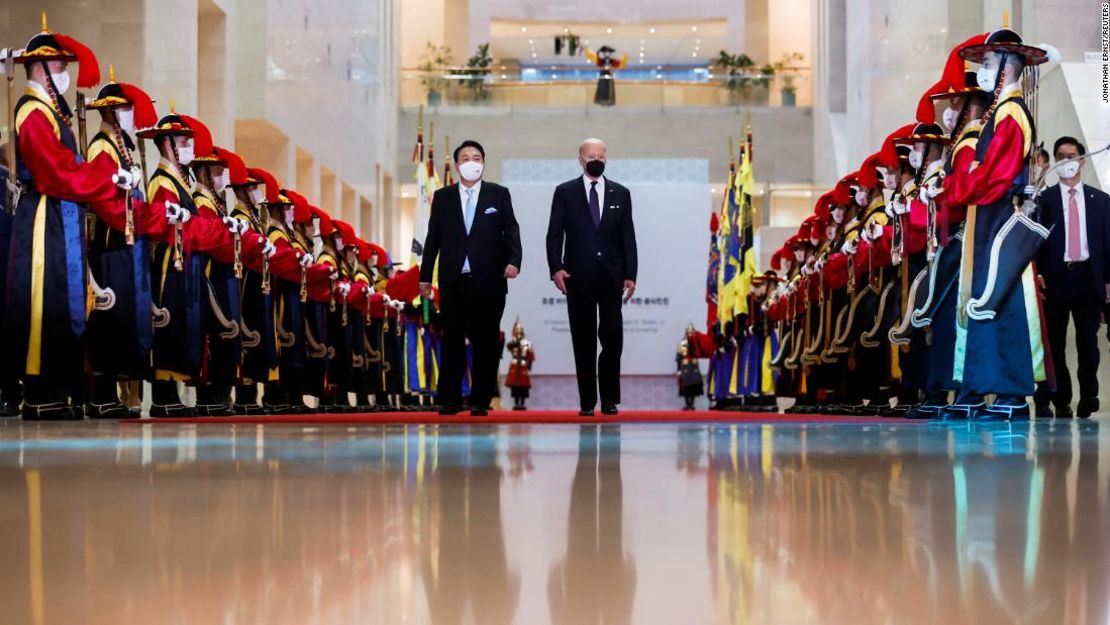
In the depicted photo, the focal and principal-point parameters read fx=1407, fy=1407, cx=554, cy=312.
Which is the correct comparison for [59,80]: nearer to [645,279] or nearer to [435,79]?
[645,279]

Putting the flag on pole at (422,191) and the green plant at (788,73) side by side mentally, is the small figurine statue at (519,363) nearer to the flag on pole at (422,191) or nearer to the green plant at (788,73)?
the flag on pole at (422,191)

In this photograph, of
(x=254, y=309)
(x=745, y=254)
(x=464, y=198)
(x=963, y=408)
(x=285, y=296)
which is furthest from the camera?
(x=745, y=254)

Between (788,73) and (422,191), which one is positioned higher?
(788,73)

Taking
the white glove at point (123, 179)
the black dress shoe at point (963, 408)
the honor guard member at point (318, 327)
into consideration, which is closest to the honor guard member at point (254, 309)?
the honor guard member at point (318, 327)

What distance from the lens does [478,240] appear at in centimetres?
811

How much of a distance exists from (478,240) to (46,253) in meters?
2.47

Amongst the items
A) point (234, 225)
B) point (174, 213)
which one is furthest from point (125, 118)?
point (234, 225)

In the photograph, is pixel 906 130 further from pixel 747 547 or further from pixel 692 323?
pixel 692 323

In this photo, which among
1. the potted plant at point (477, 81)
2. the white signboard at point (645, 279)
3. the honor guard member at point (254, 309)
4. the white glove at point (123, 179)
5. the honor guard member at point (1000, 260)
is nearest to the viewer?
the honor guard member at point (1000, 260)

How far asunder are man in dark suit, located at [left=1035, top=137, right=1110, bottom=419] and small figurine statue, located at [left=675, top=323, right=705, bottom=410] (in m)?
10.7

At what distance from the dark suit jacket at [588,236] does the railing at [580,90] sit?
24.0 metres

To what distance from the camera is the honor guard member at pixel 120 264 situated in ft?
23.9

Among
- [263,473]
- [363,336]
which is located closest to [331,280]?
[363,336]

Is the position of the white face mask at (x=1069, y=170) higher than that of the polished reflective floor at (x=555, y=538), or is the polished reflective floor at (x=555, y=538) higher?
the white face mask at (x=1069, y=170)
